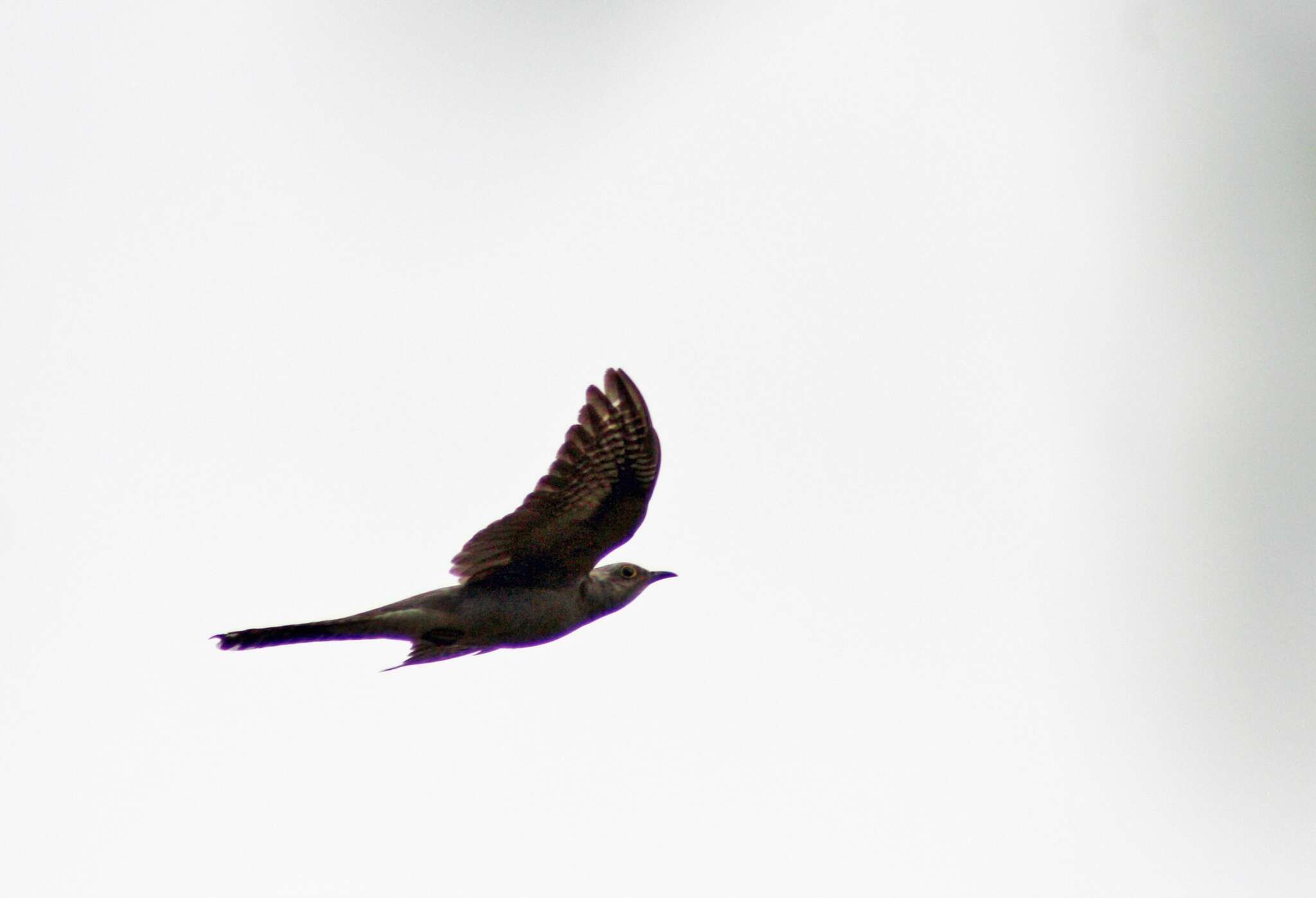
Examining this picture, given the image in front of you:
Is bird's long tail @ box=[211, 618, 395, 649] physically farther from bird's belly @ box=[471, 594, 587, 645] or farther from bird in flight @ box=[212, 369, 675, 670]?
bird's belly @ box=[471, 594, 587, 645]

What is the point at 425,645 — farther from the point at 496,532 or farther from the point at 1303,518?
the point at 1303,518

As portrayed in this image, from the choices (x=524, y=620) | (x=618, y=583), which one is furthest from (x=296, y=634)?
(x=618, y=583)

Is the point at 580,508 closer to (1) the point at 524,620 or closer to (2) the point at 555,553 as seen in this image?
(2) the point at 555,553

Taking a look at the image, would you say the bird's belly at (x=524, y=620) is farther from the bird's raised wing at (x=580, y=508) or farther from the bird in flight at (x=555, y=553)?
the bird's raised wing at (x=580, y=508)

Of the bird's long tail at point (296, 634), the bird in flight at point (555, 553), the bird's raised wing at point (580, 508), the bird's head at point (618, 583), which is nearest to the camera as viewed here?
the bird's long tail at point (296, 634)

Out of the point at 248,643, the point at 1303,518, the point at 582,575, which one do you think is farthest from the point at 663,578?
the point at 1303,518

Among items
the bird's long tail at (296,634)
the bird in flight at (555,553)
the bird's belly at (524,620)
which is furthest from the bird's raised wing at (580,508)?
the bird's long tail at (296,634)

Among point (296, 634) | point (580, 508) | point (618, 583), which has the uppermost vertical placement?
point (580, 508)
